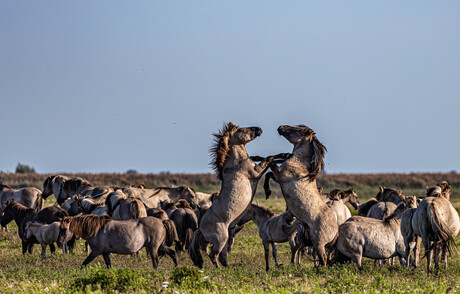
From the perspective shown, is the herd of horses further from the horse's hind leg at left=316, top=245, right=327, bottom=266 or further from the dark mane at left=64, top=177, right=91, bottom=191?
the dark mane at left=64, top=177, right=91, bottom=191

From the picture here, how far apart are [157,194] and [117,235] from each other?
8433mm

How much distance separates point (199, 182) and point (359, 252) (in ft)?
141

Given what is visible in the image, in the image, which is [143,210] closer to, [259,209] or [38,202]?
[259,209]

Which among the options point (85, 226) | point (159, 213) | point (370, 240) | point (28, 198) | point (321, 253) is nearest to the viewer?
point (321, 253)

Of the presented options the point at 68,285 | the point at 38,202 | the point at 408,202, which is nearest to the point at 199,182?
the point at 38,202

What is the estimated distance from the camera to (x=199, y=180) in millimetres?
56062

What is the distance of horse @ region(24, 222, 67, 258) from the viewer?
631 inches

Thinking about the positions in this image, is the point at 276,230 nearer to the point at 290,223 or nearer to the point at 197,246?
the point at 290,223

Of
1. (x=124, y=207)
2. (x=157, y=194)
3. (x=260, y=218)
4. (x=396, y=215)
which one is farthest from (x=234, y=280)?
(x=157, y=194)

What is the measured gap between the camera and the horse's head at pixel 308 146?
12.2 metres

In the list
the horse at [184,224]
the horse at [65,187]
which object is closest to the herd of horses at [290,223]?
the horse at [184,224]

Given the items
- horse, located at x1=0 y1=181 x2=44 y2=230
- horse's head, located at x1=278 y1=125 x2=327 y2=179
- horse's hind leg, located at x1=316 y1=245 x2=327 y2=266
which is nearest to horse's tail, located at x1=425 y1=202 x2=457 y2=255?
horse's hind leg, located at x1=316 y1=245 x2=327 y2=266

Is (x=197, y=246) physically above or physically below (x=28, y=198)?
below

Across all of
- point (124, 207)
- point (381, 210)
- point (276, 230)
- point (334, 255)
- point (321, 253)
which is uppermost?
point (381, 210)
